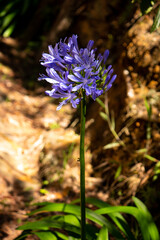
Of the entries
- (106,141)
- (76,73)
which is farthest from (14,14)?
(76,73)

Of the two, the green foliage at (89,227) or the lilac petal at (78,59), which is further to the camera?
the green foliage at (89,227)

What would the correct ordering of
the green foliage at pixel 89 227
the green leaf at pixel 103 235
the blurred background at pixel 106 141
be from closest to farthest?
the green leaf at pixel 103 235, the green foliage at pixel 89 227, the blurred background at pixel 106 141

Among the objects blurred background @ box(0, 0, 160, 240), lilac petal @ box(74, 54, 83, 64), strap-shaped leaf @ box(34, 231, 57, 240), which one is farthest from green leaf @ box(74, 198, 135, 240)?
lilac petal @ box(74, 54, 83, 64)

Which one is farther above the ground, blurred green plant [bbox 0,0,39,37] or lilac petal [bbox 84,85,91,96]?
blurred green plant [bbox 0,0,39,37]

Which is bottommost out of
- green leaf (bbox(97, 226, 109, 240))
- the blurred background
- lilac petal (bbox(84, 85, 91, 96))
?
green leaf (bbox(97, 226, 109, 240))

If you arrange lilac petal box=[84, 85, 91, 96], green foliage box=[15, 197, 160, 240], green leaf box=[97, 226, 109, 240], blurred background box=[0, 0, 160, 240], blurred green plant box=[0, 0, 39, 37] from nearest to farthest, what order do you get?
1. lilac petal box=[84, 85, 91, 96]
2. green leaf box=[97, 226, 109, 240]
3. green foliage box=[15, 197, 160, 240]
4. blurred background box=[0, 0, 160, 240]
5. blurred green plant box=[0, 0, 39, 37]

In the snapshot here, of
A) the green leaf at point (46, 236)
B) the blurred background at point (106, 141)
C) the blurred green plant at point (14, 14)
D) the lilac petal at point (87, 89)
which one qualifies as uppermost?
the blurred green plant at point (14, 14)

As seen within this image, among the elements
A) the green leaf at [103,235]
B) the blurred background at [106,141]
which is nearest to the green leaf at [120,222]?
the green leaf at [103,235]

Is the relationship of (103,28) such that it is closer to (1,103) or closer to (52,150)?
(1,103)

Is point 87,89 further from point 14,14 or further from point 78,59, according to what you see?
point 14,14

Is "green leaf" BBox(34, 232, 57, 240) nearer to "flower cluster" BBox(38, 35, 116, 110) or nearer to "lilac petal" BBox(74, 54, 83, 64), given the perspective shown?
"flower cluster" BBox(38, 35, 116, 110)

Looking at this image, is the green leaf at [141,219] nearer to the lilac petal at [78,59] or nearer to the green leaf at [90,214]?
the green leaf at [90,214]

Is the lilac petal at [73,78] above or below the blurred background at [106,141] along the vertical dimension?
below
